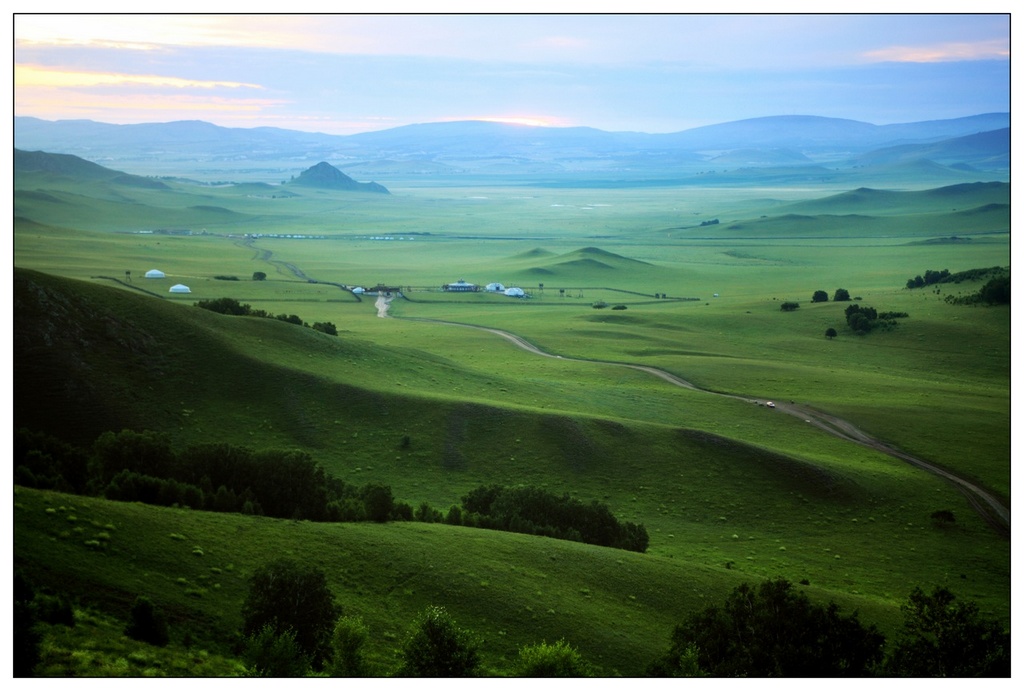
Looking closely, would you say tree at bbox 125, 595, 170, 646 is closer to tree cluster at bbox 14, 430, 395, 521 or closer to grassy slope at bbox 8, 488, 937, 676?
grassy slope at bbox 8, 488, 937, 676

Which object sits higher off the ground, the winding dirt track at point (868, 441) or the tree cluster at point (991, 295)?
the tree cluster at point (991, 295)

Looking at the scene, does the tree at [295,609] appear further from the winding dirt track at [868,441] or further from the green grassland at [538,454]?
the winding dirt track at [868,441]

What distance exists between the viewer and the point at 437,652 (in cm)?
3088

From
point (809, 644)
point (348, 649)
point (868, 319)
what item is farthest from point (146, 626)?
point (868, 319)

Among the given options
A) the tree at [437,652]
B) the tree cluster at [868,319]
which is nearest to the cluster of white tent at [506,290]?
the tree cluster at [868,319]

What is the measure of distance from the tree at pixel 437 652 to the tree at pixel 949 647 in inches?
697

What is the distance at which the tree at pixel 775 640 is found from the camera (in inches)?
1385

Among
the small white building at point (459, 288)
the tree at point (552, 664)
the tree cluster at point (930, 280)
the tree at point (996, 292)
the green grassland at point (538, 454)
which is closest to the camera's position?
the tree at point (552, 664)

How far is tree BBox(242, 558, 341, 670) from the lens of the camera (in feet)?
106

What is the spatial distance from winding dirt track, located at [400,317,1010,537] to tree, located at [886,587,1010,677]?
21.8 m

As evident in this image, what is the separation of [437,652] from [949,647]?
2259 centimetres

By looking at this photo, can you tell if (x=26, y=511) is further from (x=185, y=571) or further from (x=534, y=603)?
(x=534, y=603)

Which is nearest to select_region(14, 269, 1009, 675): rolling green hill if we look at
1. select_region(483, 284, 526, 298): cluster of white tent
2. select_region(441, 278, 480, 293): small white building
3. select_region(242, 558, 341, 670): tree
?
select_region(242, 558, 341, 670): tree

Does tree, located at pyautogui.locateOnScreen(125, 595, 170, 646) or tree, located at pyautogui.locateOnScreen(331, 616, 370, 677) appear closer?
tree, located at pyautogui.locateOnScreen(125, 595, 170, 646)
